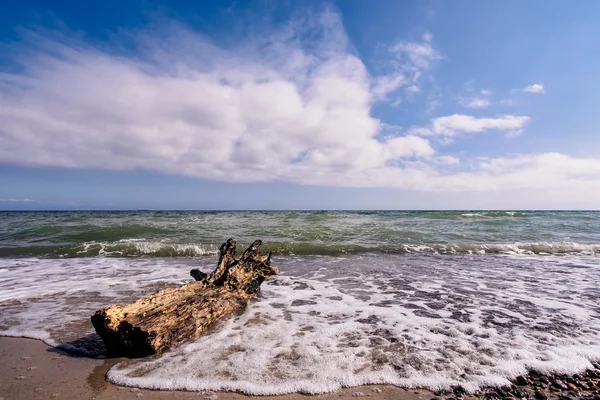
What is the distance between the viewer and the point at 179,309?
4.07 metres

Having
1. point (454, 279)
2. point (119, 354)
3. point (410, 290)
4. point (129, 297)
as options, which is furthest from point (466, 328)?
point (129, 297)

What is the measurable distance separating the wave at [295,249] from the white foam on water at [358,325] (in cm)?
302

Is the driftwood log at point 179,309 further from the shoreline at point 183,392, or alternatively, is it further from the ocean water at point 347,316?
the shoreline at point 183,392

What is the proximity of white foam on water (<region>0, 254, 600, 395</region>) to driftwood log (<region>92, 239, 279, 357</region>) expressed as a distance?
211 mm

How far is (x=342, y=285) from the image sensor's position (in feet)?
22.8

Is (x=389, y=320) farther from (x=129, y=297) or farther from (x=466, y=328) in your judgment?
(x=129, y=297)

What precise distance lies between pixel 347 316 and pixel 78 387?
11.3ft

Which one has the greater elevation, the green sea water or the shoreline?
the green sea water

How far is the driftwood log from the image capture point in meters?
3.43

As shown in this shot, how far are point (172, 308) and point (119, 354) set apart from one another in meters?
0.73

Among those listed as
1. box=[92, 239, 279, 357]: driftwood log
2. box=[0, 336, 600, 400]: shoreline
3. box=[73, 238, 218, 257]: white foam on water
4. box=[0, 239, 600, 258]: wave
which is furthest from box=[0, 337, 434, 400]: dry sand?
box=[73, 238, 218, 257]: white foam on water

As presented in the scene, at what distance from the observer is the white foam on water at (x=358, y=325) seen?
3.07 metres

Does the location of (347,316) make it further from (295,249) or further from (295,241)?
(295,241)

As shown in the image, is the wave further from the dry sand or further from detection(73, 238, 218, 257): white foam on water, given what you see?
the dry sand
